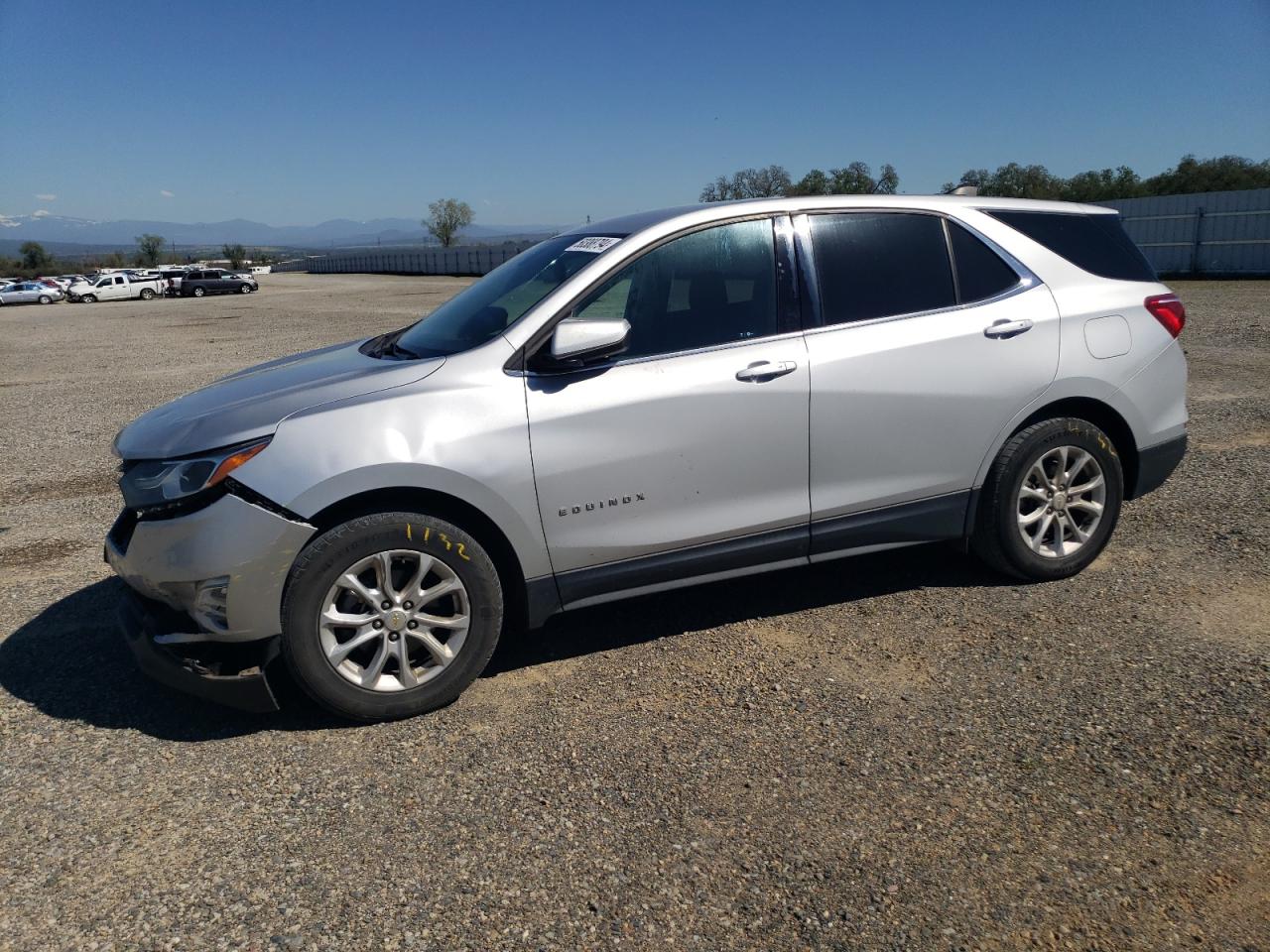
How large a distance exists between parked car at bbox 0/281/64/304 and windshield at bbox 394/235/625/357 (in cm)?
5574

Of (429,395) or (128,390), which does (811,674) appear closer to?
(429,395)

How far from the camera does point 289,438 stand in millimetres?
3518

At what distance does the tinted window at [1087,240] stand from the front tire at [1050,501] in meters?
0.80

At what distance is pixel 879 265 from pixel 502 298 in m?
1.71

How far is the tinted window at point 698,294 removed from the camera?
157 inches

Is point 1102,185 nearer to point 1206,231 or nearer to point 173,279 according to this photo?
point 1206,231

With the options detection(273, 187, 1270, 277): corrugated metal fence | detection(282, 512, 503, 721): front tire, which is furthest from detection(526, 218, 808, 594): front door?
detection(273, 187, 1270, 277): corrugated metal fence

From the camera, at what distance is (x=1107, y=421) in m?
4.79

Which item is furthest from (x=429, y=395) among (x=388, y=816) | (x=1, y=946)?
(x=1, y=946)

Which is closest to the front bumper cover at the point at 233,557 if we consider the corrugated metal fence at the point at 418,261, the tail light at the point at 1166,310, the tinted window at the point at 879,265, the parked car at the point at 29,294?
Answer: the tinted window at the point at 879,265

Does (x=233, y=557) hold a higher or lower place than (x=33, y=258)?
lower

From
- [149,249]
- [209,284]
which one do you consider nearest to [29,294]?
[209,284]

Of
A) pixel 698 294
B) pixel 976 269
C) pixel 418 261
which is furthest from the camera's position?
pixel 418 261

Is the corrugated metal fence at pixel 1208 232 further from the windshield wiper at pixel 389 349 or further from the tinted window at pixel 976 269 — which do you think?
the windshield wiper at pixel 389 349
